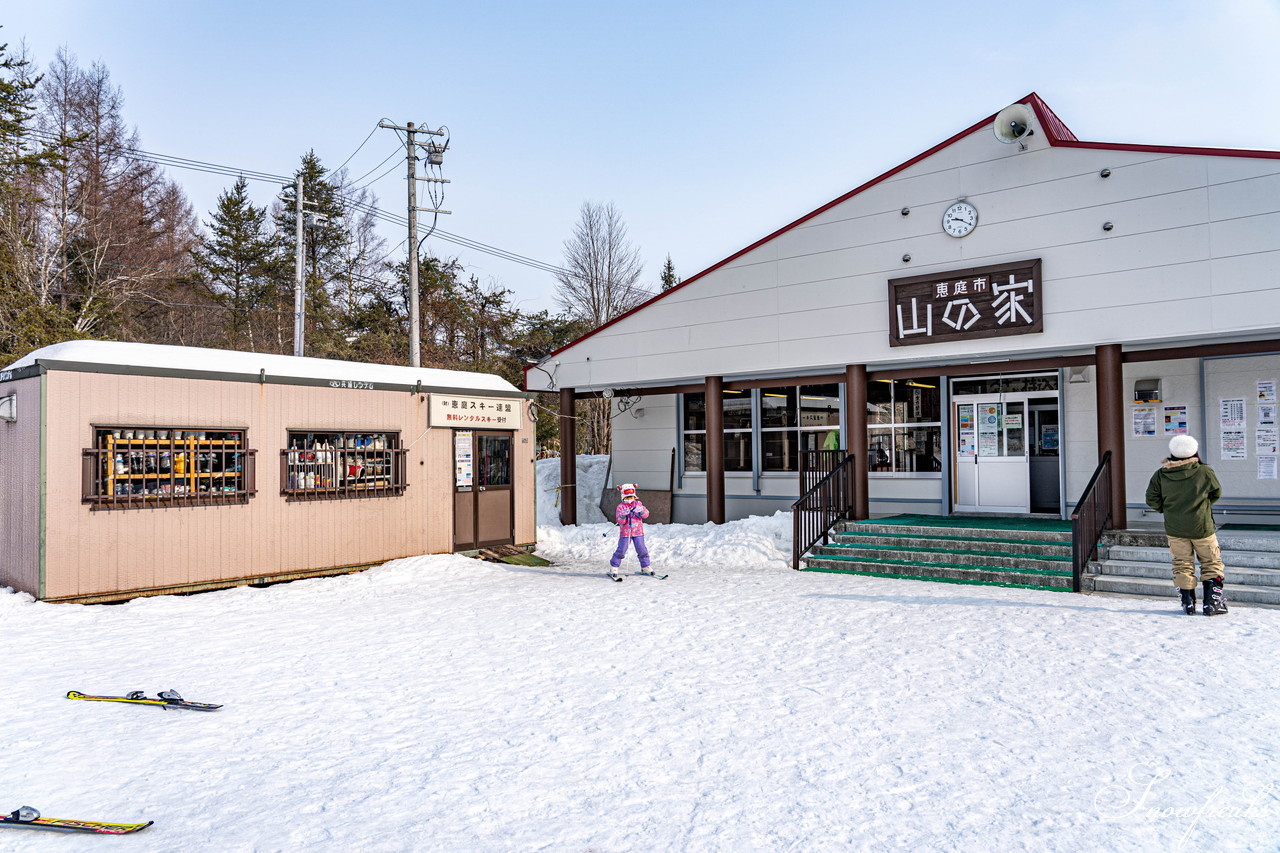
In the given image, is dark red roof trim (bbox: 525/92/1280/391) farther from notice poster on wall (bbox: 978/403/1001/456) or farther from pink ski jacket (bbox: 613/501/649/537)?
pink ski jacket (bbox: 613/501/649/537)

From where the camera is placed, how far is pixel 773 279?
11.9m

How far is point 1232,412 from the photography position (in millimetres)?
9695

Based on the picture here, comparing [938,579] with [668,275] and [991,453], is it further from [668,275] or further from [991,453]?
[668,275]

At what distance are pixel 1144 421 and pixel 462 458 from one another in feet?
31.0

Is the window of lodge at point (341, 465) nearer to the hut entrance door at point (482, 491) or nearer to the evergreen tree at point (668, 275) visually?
the hut entrance door at point (482, 491)

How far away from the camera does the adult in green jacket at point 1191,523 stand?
6.77m

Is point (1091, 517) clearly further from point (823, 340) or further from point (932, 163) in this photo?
point (932, 163)

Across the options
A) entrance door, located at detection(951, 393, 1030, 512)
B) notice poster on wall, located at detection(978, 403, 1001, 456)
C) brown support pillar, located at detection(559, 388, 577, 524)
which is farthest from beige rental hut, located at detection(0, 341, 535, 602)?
notice poster on wall, located at detection(978, 403, 1001, 456)

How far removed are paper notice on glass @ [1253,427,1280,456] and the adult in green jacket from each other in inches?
142

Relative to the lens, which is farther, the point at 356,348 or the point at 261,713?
the point at 356,348

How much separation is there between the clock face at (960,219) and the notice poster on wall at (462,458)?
24.0 ft

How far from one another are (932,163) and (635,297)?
21120mm

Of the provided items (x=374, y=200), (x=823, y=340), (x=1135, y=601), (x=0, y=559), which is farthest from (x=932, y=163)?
(x=374, y=200)

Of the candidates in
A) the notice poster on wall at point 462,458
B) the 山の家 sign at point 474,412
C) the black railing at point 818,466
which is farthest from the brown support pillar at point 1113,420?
the notice poster on wall at point 462,458
